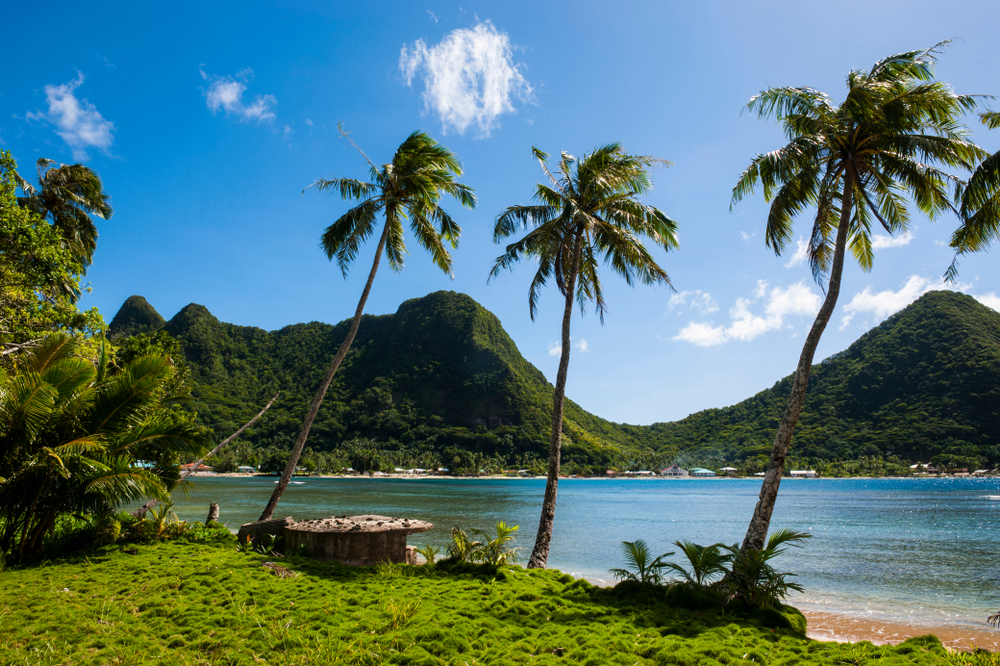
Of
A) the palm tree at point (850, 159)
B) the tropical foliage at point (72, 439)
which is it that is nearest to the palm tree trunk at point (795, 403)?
the palm tree at point (850, 159)

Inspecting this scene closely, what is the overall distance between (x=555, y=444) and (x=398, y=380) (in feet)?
416

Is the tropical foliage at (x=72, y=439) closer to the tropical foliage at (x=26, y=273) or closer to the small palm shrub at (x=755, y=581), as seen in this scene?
the tropical foliage at (x=26, y=273)

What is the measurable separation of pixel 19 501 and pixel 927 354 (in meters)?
105

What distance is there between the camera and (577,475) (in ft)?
374

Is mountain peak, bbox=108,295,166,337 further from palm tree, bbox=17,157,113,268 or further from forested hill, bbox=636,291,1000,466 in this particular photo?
forested hill, bbox=636,291,1000,466

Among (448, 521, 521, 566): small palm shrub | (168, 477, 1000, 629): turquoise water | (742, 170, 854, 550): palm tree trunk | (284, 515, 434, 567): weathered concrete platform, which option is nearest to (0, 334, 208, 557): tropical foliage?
(168, 477, 1000, 629): turquoise water

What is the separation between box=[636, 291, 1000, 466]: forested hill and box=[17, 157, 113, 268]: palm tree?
102 m

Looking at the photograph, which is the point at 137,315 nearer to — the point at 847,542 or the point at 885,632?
Answer: the point at 847,542

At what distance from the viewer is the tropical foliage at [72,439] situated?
7656 millimetres

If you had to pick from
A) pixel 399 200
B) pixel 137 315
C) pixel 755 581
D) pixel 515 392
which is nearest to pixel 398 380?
pixel 515 392

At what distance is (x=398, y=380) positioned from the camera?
13425cm

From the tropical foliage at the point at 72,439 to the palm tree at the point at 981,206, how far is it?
1442cm

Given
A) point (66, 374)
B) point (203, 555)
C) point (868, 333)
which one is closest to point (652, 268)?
point (203, 555)

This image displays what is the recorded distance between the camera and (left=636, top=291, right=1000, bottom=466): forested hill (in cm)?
7638
